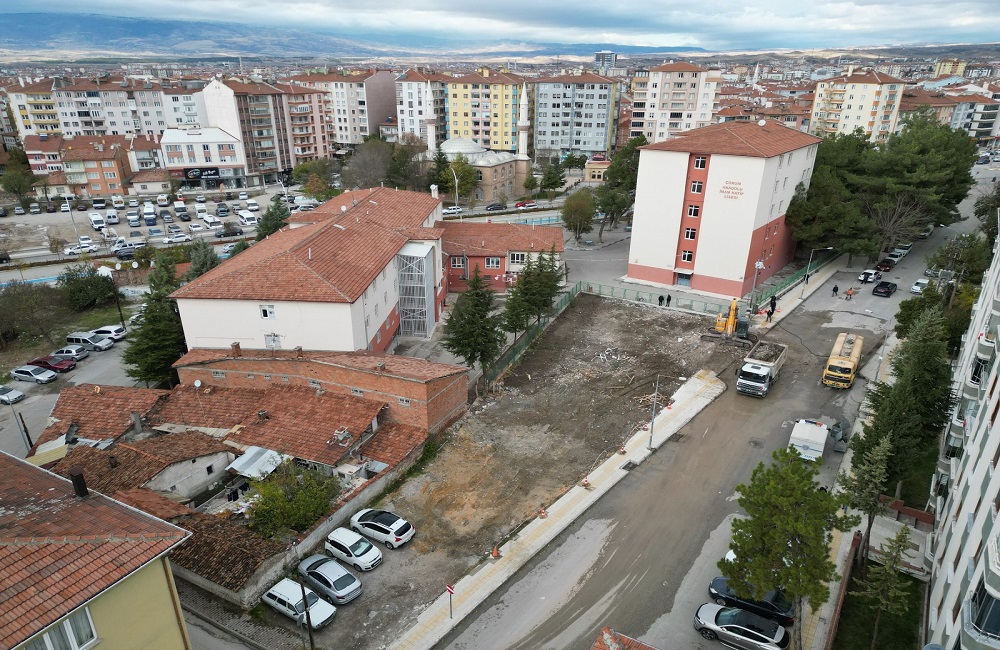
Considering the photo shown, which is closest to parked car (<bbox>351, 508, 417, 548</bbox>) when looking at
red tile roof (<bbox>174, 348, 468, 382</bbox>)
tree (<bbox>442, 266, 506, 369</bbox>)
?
red tile roof (<bbox>174, 348, 468, 382</bbox>)

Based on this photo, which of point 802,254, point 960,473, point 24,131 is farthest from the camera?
point 24,131

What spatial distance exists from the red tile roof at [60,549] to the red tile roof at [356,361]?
41.7 ft

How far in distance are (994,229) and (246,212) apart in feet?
248

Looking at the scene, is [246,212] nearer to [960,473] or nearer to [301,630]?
[301,630]

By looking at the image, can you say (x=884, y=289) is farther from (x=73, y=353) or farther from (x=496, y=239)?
(x=73, y=353)

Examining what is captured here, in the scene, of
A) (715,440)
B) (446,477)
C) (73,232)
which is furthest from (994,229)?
(73,232)

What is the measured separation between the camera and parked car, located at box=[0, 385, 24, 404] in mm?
32906

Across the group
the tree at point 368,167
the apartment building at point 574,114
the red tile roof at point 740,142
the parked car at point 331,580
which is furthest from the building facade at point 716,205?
the apartment building at point 574,114

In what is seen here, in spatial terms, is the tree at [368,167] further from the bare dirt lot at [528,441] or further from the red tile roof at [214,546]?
the red tile roof at [214,546]

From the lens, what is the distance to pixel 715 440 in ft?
85.3

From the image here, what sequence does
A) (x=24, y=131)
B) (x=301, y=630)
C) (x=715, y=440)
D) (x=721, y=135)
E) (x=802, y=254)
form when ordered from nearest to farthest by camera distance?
(x=301, y=630) → (x=715, y=440) → (x=721, y=135) → (x=802, y=254) → (x=24, y=131)

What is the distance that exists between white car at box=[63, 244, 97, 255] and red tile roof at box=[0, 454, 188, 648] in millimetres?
59402

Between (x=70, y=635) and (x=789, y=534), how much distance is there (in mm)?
15006

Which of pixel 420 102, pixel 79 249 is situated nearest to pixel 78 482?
pixel 79 249
